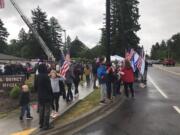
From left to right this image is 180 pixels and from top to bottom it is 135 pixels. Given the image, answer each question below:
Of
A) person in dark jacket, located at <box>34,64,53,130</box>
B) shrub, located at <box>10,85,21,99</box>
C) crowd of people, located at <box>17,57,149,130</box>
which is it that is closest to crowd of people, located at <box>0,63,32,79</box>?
shrub, located at <box>10,85,21,99</box>

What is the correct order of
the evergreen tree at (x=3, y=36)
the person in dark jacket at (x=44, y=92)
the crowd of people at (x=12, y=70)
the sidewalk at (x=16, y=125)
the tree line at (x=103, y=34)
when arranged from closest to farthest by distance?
the person in dark jacket at (x=44, y=92)
the sidewalk at (x=16, y=125)
the crowd of people at (x=12, y=70)
the tree line at (x=103, y=34)
the evergreen tree at (x=3, y=36)

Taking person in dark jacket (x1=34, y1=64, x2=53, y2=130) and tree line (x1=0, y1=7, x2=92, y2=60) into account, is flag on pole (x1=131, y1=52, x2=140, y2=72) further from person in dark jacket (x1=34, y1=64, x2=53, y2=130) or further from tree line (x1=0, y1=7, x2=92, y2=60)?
tree line (x1=0, y1=7, x2=92, y2=60)

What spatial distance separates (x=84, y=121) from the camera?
516 inches

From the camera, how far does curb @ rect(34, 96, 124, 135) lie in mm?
11719

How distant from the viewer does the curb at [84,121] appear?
1172cm

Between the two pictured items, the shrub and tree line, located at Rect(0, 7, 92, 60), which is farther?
tree line, located at Rect(0, 7, 92, 60)

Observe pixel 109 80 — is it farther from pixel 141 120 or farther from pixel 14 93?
pixel 14 93

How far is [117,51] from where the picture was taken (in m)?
71.4

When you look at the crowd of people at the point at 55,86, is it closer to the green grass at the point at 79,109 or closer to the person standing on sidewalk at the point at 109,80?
the person standing on sidewalk at the point at 109,80

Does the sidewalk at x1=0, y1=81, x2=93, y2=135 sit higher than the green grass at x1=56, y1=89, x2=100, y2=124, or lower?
lower

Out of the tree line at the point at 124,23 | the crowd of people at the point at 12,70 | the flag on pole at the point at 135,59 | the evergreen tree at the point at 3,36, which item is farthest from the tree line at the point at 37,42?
the flag on pole at the point at 135,59

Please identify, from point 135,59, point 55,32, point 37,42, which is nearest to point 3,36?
point 55,32

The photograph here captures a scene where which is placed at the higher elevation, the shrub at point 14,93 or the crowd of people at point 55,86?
the crowd of people at point 55,86

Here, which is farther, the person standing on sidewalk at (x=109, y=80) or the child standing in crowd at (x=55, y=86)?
the person standing on sidewalk at (x=109, y=80)
